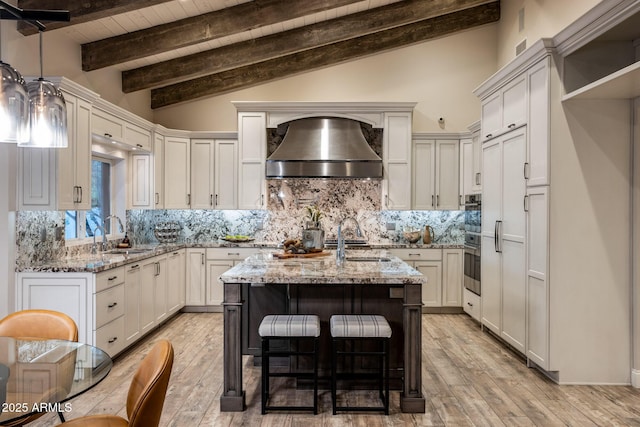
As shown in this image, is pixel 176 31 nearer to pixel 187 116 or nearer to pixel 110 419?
pixel 187 116

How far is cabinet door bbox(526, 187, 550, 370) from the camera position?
3455 mm

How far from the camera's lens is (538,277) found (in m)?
3.57

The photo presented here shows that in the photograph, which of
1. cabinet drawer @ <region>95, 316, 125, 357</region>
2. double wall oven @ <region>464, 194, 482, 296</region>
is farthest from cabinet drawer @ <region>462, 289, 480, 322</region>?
cabinet drawer @ <region>95, 316, 125, 357</region>

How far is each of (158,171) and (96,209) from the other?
94 cm

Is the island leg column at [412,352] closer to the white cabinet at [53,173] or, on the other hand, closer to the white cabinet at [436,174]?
the white cabinet at [53,173]

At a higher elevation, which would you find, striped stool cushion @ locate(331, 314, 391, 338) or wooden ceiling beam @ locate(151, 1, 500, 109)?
wooden ceiling beam @ locate(151, 1, 500, 109)

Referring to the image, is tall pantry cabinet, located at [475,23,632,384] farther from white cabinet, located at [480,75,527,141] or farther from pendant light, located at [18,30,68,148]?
pendant light, located at [18,30,68,148]

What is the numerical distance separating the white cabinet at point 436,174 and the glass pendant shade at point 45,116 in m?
4.91

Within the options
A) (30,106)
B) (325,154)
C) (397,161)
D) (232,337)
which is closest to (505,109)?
(397,161)

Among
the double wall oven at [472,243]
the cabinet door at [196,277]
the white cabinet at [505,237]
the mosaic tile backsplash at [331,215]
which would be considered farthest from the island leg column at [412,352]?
the cabinet door at [196,277]

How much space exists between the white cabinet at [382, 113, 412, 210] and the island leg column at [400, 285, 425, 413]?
293 cm

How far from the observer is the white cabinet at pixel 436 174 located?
598 centimetres

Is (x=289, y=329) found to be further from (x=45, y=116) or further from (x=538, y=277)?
(x=538, y=277)

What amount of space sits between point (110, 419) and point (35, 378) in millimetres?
363
